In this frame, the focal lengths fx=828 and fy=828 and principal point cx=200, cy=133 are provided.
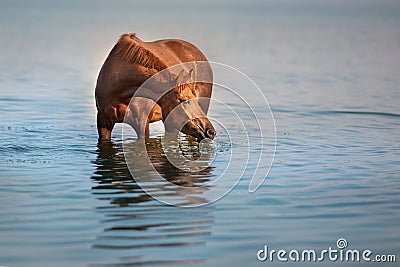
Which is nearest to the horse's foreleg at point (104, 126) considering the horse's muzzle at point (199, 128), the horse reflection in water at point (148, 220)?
the horse reflection in water at point (148, 220)

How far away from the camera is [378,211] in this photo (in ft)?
26.3

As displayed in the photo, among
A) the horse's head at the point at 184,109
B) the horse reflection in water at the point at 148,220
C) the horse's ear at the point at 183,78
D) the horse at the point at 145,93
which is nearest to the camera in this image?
the horse reflection in water at the point at 148,220

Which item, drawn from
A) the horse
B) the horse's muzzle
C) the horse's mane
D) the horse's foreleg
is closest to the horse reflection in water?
the horse's muzzle

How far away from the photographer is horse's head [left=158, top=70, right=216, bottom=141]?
9.90m

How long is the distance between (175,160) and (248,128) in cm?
283

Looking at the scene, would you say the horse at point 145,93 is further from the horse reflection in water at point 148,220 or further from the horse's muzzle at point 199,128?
the horse reflection in water at point 148,220

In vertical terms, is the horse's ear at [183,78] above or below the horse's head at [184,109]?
above

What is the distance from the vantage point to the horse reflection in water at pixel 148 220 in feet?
21.9

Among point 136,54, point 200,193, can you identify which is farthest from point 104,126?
point 200,193

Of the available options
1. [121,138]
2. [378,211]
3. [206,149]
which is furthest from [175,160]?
[378,211]

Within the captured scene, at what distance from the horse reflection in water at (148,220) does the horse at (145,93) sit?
2.07 feet

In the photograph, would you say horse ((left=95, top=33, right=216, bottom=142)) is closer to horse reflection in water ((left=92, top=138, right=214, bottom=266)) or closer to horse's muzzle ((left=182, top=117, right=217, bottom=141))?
horse's muzzle ((left=182, top=117, right=217, bottom=141))

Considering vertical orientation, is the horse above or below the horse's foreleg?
above

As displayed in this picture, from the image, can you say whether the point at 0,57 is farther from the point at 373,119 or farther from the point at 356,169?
the point at 356,169
